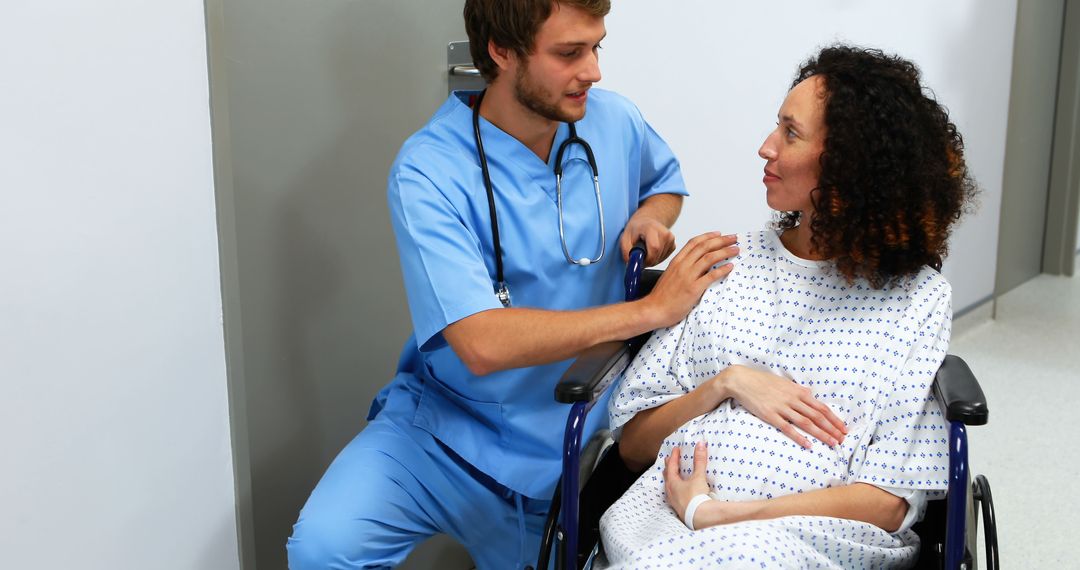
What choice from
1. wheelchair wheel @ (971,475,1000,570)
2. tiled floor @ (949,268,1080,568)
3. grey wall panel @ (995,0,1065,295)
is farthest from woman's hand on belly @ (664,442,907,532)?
grey wall panel @ (995,0,1065,295)

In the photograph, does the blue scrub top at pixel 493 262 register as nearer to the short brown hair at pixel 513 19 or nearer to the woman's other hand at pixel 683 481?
the short brown hair at pixel 513 19

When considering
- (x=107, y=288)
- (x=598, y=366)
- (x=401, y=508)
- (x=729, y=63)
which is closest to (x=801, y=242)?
(x=598, y=366)

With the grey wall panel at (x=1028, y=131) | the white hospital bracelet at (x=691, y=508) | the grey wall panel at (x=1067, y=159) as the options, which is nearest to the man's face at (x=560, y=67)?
the white hospital bracelet at (x=691, y=508)

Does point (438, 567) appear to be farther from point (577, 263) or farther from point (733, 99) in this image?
point (733, 99)

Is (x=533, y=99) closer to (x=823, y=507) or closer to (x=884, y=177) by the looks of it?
(x=884, y=177)

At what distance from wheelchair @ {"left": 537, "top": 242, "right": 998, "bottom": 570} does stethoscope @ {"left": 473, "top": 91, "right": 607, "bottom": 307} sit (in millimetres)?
85

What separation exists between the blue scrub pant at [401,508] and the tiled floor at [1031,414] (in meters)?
1.10

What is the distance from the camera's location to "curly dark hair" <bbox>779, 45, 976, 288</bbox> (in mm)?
1440

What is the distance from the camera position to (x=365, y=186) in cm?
195

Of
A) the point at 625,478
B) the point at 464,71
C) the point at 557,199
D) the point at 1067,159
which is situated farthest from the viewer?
the point at 1067,159

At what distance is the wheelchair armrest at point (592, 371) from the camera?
139 cm

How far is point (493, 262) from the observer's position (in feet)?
5.52

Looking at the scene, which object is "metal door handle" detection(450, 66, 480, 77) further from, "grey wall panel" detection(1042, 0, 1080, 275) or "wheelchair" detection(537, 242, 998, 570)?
"grey wall panel" detection(1042, 0, 1080, 275)

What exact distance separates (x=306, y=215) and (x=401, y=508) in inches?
21.0
